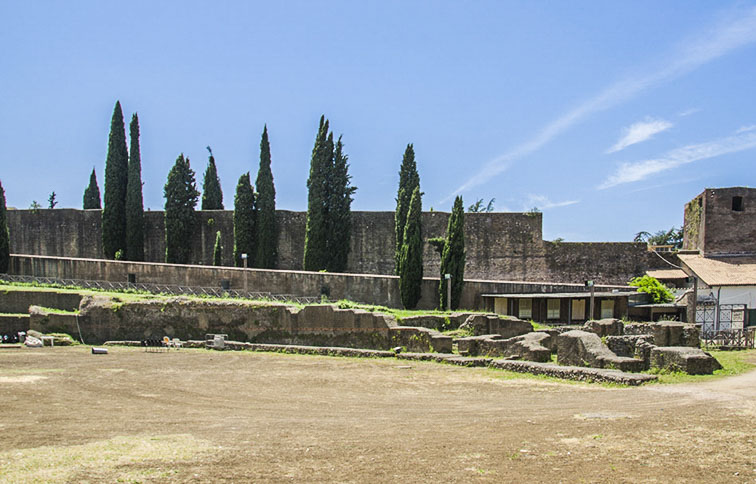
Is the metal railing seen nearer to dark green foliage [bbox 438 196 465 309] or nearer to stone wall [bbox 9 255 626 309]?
stone wall [bbox 9 255 626 309]

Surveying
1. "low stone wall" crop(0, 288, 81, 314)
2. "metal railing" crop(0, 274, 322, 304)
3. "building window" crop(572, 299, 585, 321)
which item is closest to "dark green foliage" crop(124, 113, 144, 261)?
"metal railing" crop(0, 274, 322, 304)

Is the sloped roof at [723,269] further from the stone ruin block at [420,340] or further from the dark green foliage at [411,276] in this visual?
the stone ruin block at [420,340]

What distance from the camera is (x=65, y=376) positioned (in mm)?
13672

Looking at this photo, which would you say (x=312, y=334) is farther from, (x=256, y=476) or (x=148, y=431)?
(x=256, y=476)

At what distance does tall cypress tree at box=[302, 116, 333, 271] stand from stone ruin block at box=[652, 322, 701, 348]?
17429 millimetres

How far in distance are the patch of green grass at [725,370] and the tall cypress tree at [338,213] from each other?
18584mm

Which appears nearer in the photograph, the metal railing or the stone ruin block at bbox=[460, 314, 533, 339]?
the stone ruin block at bbox=[460, 314, 533, 339]

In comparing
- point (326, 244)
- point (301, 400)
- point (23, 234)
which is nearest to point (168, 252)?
point (326, 244)

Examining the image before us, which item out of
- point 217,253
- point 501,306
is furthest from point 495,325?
point 217,253

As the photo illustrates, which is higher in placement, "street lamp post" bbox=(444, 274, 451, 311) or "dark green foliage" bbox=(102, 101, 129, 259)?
"dark green foliage" bbox=(102, 101, 129, 259)

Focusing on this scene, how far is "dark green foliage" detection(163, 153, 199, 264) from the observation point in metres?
33.9

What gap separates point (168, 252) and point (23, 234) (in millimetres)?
11112

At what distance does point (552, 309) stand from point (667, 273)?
9755 millimetres

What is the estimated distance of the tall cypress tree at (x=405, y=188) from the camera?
30.8 meters
